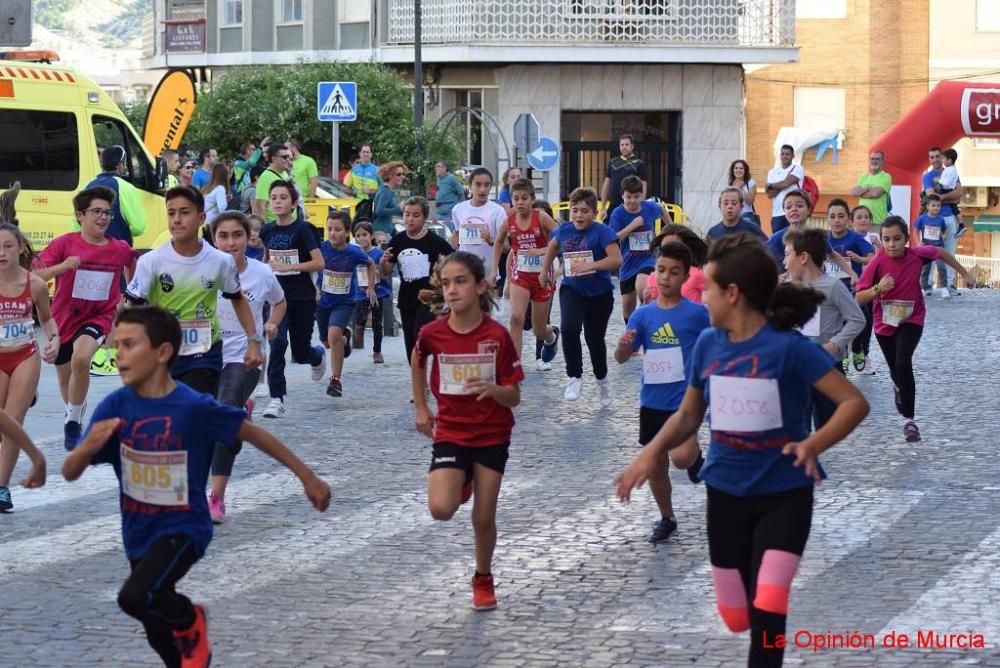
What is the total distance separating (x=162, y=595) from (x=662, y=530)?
3749 mm

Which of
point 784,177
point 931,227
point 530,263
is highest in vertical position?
point 784,177

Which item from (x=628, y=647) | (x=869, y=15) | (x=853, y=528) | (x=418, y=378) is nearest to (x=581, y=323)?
(x=853, y=528)

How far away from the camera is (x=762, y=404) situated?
19.6ft

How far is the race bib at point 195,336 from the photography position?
958 cm

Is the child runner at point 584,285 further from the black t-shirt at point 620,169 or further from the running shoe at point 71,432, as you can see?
the black t-shirt at point 620,169

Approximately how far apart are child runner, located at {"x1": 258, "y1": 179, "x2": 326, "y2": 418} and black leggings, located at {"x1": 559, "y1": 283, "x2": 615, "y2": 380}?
79.7 inches

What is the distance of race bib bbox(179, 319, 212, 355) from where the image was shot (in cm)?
958

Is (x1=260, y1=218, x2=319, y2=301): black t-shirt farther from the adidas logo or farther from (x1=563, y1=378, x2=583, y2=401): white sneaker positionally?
the adidas logo

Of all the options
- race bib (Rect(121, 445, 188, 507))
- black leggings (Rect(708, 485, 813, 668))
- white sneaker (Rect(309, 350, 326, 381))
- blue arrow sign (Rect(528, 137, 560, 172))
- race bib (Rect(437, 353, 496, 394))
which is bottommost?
white sneaker (Rect(309, 350, 326, 381))

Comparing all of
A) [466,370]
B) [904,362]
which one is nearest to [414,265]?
[904,362]

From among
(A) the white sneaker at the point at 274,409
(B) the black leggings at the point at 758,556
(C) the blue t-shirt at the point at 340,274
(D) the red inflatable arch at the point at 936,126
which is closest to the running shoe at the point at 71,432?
(A) the white sneaker at the point at 274,409

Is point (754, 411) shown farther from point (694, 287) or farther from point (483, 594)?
point (694, 287)

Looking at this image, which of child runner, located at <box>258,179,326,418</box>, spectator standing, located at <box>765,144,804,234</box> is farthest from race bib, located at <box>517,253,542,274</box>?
spectator standing, located at <box>765,144,804,234</box>

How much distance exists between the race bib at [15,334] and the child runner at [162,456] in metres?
4.17
